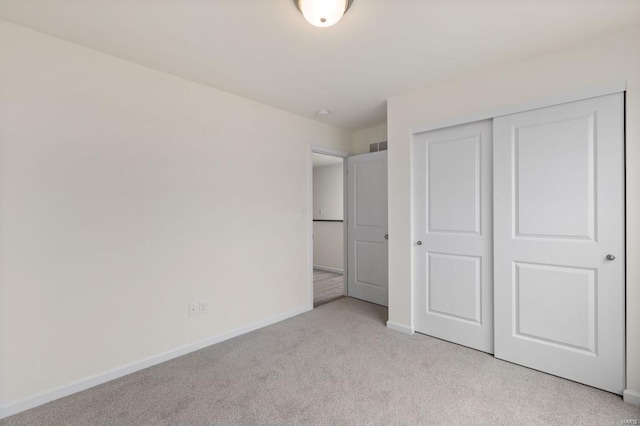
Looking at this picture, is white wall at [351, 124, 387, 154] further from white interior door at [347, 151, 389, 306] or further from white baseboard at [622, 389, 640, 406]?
white baseboard at [622, 389, 640, 406]

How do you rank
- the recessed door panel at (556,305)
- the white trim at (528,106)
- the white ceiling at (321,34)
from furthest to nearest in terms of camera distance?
the recessed door panel at (556,305) < the white trim at (528,106) < the white ceiling at (321,34)

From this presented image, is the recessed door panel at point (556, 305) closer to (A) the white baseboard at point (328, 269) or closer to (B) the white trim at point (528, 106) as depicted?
(B) the white trim at point (528, 106)

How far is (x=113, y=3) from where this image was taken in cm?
167

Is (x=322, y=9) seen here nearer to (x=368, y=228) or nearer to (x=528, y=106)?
(x=528, y=106)

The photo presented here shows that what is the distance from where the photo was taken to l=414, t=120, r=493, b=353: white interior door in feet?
8.39

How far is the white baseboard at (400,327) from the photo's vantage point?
2959 mm

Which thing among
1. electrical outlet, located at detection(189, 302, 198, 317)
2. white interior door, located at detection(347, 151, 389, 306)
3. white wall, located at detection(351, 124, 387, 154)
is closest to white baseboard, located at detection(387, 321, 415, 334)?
white interior door, located at detection(347, 151, 389, 306)

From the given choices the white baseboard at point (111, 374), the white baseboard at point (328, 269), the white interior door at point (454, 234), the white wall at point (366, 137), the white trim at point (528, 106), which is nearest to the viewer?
the white baseboard at point (111, 374)

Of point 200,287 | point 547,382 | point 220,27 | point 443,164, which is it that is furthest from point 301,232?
point 547,382

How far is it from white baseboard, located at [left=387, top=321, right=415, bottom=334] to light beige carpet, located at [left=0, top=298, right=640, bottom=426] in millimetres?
226

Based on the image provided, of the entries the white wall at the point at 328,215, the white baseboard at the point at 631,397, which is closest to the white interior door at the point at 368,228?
the white wall at the point at 328,215

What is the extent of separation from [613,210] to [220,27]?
2817 millimetres

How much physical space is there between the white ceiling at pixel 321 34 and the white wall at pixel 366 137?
1.32 m

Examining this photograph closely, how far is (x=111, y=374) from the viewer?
2180mm
